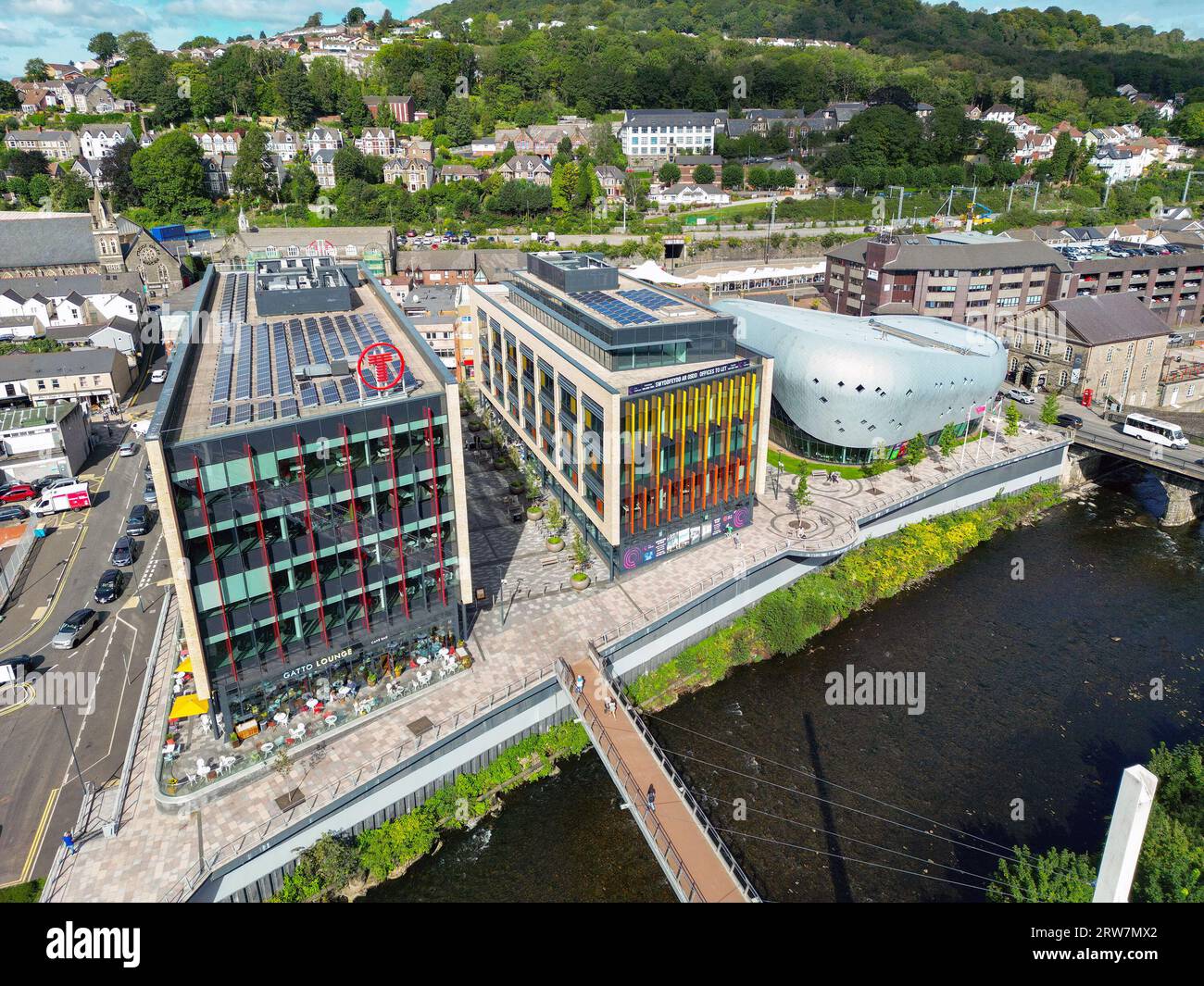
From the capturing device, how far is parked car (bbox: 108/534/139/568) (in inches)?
2247

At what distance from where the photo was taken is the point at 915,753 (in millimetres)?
45344

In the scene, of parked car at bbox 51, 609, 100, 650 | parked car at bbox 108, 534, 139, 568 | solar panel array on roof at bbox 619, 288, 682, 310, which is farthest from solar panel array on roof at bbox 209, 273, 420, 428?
solar panel array on roof at bbox 619, 288, 682, 310

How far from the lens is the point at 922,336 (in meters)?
74.0

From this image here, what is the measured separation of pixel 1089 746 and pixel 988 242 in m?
74.9

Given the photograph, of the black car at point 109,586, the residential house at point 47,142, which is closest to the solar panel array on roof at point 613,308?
the black car at point 109,586

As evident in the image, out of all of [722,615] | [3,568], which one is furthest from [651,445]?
[3,568]

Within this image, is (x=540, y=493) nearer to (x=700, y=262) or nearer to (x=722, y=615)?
(x=722, y=615)

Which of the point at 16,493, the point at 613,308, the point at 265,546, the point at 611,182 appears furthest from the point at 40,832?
the point at 611,182

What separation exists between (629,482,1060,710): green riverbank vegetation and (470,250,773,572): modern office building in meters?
7.05

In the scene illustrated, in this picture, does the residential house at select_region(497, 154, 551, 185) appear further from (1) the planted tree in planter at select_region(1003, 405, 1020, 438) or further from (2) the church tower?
(1) the planted tree in planter at select_region(1003, 405, 1020, 438)

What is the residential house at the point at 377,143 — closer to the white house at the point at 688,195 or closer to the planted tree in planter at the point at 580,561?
the white house at the point at 688,195

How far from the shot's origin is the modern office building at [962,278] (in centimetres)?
9681

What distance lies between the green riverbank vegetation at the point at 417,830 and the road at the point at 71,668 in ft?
37.4

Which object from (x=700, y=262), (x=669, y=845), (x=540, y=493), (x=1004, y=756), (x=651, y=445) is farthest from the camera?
(x=700, y=262)
